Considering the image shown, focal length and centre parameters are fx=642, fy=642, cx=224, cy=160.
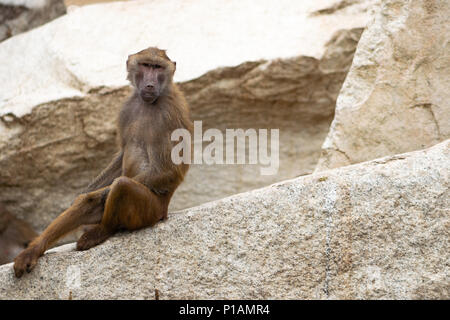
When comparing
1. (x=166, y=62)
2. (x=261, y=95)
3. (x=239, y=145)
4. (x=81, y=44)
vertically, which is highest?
(x=166, y=62)

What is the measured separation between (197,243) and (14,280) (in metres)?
1.36

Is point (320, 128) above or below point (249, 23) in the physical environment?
below

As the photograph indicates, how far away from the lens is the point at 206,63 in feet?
25.2

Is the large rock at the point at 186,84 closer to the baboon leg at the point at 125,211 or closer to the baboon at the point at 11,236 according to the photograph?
the baboon at the point at 11,236

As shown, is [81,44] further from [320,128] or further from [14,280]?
[14,280]

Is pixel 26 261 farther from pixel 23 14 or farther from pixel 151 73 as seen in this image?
pixel 23 14

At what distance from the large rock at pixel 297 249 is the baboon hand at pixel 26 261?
0.05m

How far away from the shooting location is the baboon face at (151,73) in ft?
17.4

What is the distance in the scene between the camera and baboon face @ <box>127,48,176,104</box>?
531 cm

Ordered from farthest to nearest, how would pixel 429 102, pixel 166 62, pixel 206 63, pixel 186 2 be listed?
pixel 186 2
pixel 206 63
pixel 429 102
pixel 166 62

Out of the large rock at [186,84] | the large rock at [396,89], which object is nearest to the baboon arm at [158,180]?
the large rock at [396,89]

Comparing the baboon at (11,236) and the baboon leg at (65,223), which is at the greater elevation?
the baboon leg at (65,223)

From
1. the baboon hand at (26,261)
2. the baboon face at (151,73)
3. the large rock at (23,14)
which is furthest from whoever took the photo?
the large rock at (23,14)

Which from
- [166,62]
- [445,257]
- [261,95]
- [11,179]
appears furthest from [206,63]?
[445,257]
